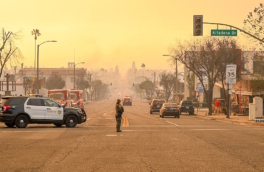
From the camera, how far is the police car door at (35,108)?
28.5 m

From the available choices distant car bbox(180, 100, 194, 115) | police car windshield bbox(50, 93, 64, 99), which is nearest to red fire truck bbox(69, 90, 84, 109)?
police car windshield bbox(50, 93, 64, 99)

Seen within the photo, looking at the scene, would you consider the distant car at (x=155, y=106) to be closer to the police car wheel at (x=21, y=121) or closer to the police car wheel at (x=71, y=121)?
the police car wheel at (x=71, y=121)

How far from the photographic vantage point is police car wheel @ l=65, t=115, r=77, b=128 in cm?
2966

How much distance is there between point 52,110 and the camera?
29.1 m

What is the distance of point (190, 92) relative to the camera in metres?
112

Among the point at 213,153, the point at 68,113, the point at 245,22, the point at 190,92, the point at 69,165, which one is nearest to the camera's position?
the point at 69,165

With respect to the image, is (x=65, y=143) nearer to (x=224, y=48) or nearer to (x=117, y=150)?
(x=117, y=150)

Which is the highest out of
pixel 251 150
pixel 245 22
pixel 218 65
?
pixel 245 22

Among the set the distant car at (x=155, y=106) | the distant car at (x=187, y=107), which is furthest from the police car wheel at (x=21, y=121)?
the distant car at (x=187, y=107)

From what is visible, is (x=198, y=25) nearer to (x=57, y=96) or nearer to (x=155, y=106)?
(x=57, y=96)

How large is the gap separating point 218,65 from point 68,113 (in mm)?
27495

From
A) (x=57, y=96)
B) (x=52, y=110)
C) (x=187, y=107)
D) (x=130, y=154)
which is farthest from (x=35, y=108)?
(x=187, y=107)

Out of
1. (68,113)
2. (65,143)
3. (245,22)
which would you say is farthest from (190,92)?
(65,143)

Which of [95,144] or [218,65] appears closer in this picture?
[95,144]
